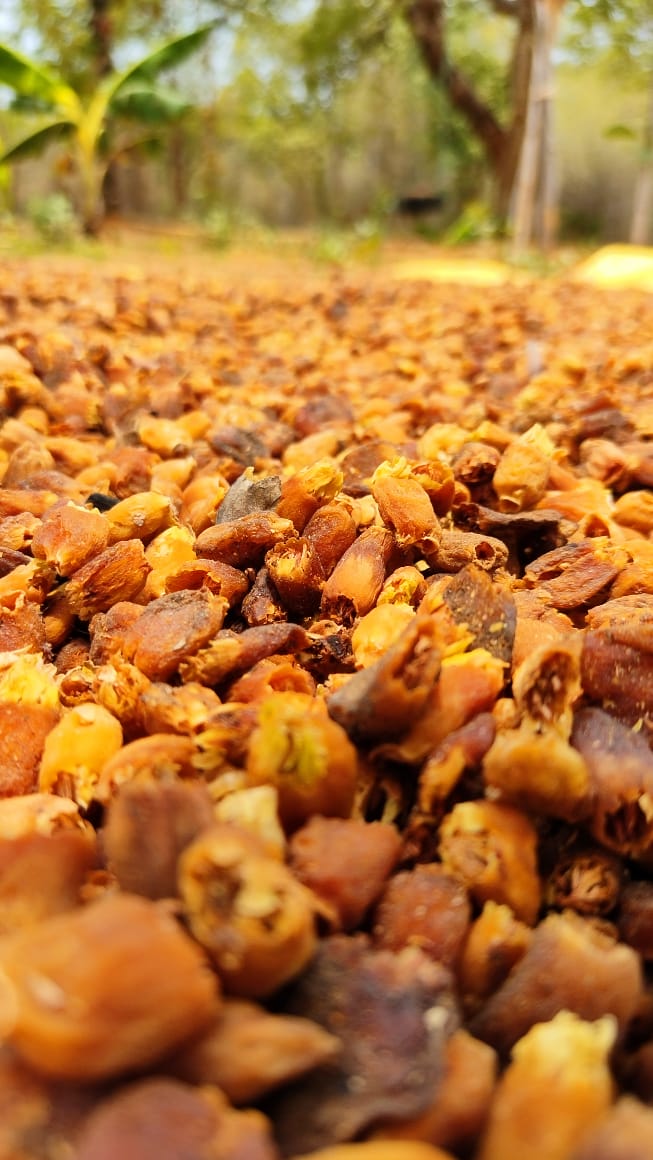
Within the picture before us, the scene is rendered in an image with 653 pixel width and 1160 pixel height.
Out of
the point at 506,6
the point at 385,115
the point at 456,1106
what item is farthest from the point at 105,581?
the point at 385,115

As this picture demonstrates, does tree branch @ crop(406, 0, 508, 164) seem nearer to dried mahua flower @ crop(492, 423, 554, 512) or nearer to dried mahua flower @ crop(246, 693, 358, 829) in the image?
dried mahua flower @ crop(492, 423, 554, 512)

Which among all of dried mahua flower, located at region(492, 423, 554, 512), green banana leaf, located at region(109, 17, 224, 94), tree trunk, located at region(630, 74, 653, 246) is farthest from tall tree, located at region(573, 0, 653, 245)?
dried mahua flower, located at region(492, 423, 554, 512)

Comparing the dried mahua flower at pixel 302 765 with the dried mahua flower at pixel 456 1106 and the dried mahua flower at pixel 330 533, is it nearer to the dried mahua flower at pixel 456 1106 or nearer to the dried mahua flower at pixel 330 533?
the dried mahua flower at pixel 456 1106

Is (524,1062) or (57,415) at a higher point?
(57,415)

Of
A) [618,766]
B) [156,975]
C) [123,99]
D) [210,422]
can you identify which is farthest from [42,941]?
[123,99]

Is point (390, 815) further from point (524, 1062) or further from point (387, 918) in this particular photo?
point (524, 1062)
